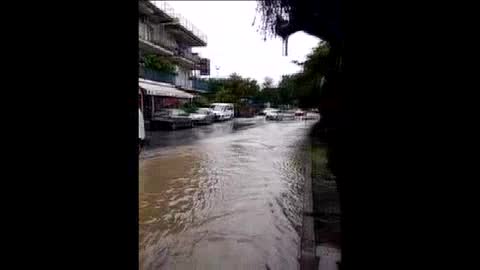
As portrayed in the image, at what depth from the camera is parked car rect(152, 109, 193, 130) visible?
24719 mm

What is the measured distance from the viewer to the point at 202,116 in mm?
29859

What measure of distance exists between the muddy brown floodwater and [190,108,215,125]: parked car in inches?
590

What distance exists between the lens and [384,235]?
1.90 metres

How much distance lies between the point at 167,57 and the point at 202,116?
19.7 ft

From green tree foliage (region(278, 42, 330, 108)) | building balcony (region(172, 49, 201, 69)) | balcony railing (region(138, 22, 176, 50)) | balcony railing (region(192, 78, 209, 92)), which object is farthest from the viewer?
balcony railing (region(192, 78, 209, 92))

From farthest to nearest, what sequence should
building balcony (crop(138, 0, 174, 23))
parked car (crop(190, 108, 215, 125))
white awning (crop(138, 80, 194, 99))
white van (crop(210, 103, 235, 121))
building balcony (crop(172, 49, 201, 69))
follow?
white van (crop(210, 103, 235, 121)) → building balcony (crop(172, 49, 201, 69)) → parked car (crop(190, 108, 215, 125)) → building balcony (crop(138, 0, 174, 23)) → white awning (crop(138, 80, 194, 99))

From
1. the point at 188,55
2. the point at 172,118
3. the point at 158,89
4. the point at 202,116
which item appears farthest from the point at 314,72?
the point at 188,55

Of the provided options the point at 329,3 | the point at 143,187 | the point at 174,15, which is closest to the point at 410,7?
the point at 329,3

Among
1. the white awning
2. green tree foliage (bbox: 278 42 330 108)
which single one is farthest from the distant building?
green tree foliage (bbox: 278 42 330 108)

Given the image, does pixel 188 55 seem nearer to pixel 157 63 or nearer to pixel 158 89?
pixel 157 63

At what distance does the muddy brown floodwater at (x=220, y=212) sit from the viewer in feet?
15.9

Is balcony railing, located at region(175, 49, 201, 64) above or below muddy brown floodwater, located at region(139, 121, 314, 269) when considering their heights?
above

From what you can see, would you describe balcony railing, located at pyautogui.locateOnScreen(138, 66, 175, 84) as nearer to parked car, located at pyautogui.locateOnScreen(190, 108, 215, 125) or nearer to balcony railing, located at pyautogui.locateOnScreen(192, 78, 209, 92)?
parked car, located at pyautogui.locateOnScreen(190, 108, 215, 125)

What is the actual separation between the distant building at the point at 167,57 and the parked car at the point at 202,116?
4.96 feet
